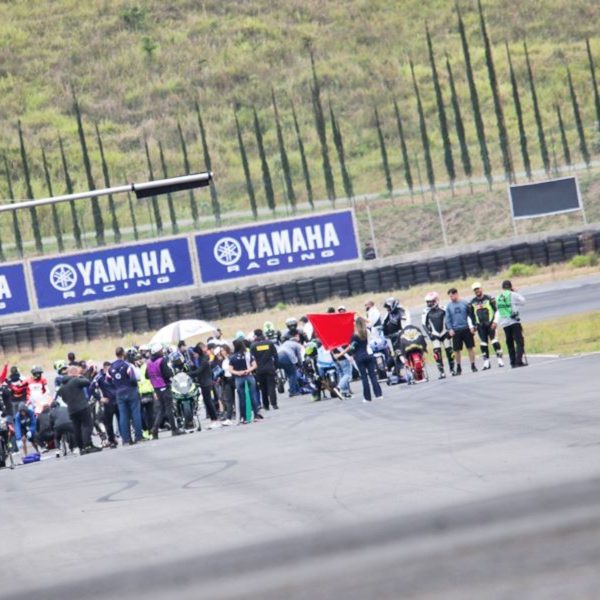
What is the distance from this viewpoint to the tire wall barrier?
4850 cm

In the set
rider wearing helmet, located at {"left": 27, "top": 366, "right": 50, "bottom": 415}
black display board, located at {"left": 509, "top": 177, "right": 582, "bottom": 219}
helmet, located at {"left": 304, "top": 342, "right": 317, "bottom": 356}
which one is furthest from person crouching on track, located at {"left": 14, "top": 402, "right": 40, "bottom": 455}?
black display board, located at {"left": 509, "top": 177, "right": 582, "bottom": 219}

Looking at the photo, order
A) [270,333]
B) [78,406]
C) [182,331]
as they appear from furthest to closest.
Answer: [182,331], [270,333], [78,406]

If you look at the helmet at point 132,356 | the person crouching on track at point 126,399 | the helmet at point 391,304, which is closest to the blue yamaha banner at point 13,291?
the helmet at point 132,356

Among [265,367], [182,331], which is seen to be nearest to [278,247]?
[182,331]

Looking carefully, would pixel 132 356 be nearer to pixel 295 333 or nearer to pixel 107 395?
pixel 107 395

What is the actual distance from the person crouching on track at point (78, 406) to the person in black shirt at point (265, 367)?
381 centimetres

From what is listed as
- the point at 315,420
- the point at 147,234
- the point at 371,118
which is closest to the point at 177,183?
the point at 315,420

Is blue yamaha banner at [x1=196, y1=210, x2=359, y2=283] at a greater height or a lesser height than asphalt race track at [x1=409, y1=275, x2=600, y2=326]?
greater

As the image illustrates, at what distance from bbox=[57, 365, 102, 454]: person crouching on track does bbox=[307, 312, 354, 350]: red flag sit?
→ 15.2 ft

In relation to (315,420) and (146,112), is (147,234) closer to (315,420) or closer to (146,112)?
(146,112)

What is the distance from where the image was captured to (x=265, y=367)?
1010 inches

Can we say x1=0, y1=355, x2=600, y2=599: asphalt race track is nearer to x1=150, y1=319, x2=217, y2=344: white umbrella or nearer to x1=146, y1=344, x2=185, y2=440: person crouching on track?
x1=146, y1=344, x2=185, y2=440: person crouching on track

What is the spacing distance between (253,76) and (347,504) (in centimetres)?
9904

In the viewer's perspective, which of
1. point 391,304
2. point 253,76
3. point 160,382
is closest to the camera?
point 160,382
